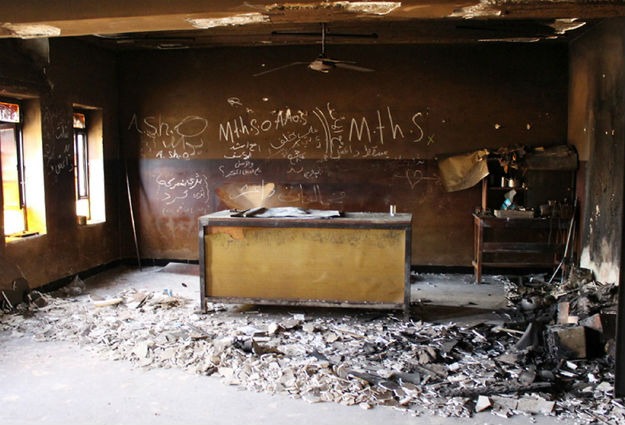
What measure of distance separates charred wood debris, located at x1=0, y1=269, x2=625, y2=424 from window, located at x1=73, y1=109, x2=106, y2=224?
79.4 inches

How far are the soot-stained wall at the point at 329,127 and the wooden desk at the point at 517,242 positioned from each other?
1.30ft

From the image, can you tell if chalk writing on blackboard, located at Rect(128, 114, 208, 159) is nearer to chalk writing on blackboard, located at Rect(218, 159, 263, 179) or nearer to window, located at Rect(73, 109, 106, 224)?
chalk writing on blackboard, located at Rect(218, 159, 263, 179)

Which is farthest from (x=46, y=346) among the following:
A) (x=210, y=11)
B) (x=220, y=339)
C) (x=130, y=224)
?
(x=130, y=224)

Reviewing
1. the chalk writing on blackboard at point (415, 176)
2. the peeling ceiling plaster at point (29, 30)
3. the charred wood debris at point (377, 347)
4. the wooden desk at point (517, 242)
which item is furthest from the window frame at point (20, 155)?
the wooden desk at point (517, 242)

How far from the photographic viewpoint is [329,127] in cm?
789

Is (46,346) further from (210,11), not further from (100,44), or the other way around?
(100,44)

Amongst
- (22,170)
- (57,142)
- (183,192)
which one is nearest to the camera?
(22,170)

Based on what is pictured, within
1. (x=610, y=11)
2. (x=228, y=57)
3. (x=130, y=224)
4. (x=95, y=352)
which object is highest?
(x=228, y=57)

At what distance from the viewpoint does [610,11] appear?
12.2 feet

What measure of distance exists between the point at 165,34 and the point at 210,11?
390 cm

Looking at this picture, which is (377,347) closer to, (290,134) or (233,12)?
(233,12)

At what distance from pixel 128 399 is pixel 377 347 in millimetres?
2103

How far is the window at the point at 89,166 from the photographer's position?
775 cm

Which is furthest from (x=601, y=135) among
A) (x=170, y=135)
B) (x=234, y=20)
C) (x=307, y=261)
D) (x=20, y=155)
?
(x=20, y=155)
